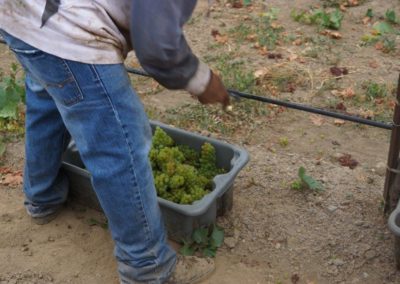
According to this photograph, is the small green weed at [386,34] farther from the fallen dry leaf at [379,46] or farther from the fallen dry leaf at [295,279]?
the fallen dry leaf at [295,279]

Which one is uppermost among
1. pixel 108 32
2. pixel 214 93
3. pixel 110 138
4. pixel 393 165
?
pixel 108 32

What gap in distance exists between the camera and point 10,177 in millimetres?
3123

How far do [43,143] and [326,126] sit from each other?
185 centimetres

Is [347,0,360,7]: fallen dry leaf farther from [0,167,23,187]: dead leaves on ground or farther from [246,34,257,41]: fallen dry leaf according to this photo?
[0,167,23,187]: dead leaves on ground

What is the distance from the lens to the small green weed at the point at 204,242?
253 cm

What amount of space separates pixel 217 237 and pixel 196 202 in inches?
11.0

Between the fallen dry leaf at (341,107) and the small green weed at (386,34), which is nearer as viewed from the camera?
the fallen dry leaf at (341,107)

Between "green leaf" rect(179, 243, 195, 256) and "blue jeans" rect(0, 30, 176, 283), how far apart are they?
0.48ft

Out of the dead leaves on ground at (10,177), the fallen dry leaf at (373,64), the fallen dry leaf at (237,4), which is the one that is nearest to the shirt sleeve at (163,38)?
the dead leaves on ground at (10,177)

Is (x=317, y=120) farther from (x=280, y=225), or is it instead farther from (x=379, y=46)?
(x=379, y=46)

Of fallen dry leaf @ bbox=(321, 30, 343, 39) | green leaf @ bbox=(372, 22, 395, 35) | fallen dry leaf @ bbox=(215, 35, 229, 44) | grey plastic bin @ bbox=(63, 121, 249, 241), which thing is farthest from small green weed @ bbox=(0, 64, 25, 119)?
green leaf @ bbox=(372, 22, 395, 35)

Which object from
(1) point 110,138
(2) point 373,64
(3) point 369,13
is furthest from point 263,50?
(1) point 110,138

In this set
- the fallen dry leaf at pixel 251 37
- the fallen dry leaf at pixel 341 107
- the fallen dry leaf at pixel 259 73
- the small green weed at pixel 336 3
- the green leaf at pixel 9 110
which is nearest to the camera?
the green leaf at pixel 9 110

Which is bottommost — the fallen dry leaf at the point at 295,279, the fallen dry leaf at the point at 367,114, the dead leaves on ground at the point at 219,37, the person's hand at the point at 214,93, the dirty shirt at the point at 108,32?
the dead leaves on ground at the point at 219,37
